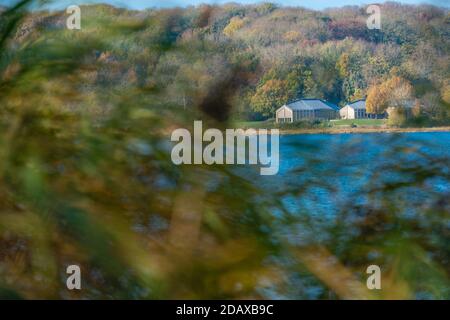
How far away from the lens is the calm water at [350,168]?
0.45 metres

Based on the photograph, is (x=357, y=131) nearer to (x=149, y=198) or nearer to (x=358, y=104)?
(x=358, y=104)

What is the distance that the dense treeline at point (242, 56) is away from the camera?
0.49m

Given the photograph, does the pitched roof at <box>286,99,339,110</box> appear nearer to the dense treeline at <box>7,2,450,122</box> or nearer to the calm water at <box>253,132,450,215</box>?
the dense treeline at <box>7,2,450,122</box>

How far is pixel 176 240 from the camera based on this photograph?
0.41 metres

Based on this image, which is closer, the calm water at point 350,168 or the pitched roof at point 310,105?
the calm water at point 350,168

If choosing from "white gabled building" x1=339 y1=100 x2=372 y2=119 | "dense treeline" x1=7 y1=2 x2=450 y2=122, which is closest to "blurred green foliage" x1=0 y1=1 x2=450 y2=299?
"dense treeline" x1=7 y1=2 x2=450 y2=122

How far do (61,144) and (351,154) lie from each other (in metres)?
0.21

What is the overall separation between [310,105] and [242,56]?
0.40 ft

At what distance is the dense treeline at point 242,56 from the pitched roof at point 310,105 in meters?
0.01

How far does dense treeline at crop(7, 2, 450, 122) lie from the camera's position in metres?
0.49

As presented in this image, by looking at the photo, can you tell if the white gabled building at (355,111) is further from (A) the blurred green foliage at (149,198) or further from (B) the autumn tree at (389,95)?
(A) the blurred green foliage at (149,198)

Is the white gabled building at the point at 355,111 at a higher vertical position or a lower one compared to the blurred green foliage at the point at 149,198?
higher

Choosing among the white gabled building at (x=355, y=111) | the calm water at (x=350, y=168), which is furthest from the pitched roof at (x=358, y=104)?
the calm water at (x=350, y=168)
